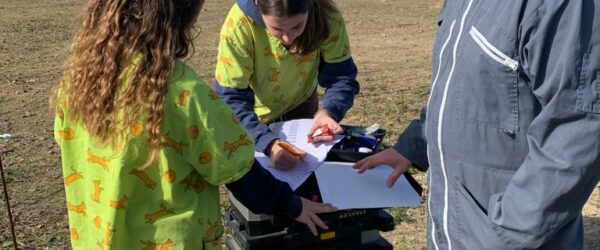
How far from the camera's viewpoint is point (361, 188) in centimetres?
245

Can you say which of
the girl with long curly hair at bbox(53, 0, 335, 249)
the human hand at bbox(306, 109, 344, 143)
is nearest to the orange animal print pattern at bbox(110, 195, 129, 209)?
the girl with long curly hair at bbox(53, 0, 335, 249)

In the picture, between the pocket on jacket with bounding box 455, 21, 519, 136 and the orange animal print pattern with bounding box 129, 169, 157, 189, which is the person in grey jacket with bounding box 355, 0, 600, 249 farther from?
the orange animal print pattern with bounding box 129, 169, 157, 189

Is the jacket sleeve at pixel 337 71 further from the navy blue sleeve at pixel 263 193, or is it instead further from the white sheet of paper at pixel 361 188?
the navy blue sleeve at pixel 263 193

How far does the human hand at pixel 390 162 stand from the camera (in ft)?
7.94

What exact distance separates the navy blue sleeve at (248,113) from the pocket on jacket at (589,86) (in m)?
1.32

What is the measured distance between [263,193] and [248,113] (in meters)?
0.65

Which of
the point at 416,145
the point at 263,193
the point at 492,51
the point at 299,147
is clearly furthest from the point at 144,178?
the point at 492,51

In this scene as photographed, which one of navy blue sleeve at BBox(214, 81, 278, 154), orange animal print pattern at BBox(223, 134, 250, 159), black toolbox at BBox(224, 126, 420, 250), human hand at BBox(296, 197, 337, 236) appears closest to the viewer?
orange animal print pattern at BBox(223, 134, 250, 159)

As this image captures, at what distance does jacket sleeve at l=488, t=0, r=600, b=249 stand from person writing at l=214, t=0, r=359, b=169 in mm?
1070

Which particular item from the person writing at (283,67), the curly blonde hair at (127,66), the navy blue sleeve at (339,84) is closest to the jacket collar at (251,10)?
the person writing at (283,67)

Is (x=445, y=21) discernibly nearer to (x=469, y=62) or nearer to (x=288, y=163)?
(x=469, y=62)

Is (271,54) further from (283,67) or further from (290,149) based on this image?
(290,149)

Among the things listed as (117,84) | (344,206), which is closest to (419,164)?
(344,206)

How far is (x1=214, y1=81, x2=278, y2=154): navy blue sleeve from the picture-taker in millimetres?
2635
